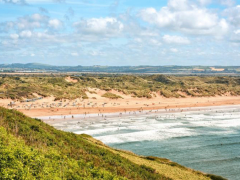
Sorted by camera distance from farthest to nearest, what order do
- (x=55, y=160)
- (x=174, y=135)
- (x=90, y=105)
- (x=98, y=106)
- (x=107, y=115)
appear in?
(x=90, y=105) < (x=98, y=106) < (x=107, y=115) < (x=174, y=135) < (x=55, y=160)

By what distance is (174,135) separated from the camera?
163 ft

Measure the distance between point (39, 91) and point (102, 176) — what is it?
8192 cm

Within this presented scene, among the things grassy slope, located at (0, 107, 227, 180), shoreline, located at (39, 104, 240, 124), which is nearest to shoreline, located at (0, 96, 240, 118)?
shoreline, located at (39, 104, 240, 124)

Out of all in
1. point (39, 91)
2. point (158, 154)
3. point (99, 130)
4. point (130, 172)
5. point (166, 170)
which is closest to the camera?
point (130, 172)

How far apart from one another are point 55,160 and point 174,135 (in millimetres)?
35180

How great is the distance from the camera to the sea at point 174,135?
118 feet

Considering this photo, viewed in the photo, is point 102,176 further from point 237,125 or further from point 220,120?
point 220,120

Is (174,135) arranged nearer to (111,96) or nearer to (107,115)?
(107,115)

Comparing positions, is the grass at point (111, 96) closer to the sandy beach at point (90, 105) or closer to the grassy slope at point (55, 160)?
the sandy beach at point (90, 105)

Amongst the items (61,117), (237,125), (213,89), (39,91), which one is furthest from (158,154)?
(213,89)

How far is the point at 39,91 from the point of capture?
9444cm

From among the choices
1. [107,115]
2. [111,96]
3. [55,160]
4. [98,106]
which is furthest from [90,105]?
[55,160]

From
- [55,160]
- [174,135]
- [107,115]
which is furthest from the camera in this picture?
[107,115]

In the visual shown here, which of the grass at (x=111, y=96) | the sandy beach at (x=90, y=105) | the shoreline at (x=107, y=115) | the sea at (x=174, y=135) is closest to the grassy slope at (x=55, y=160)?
the sea at (x=174, y=135)
